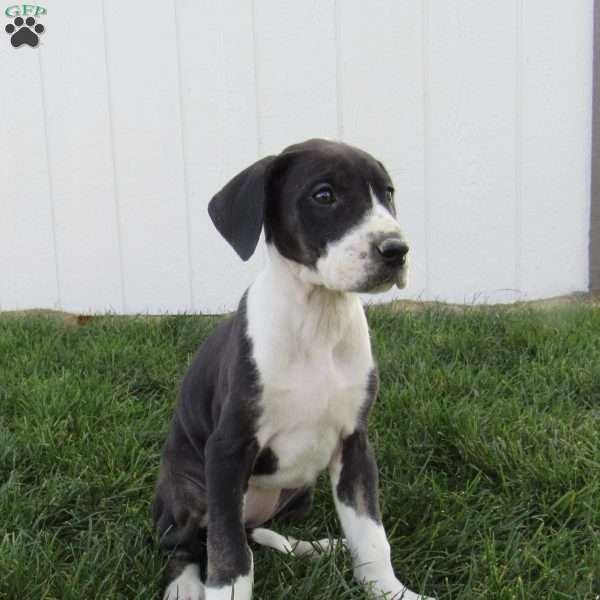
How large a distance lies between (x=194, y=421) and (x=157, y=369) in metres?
1.43

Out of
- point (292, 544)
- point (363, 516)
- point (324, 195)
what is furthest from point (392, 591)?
point (324, 195)

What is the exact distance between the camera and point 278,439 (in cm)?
216

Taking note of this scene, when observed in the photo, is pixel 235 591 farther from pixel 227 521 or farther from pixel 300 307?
pixel 300 307

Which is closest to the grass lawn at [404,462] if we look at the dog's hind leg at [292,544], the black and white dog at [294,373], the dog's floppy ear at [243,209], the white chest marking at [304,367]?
the dog's hind leg at [292,544]

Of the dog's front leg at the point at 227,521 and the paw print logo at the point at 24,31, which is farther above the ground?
the paw print logo at the point at 24,31

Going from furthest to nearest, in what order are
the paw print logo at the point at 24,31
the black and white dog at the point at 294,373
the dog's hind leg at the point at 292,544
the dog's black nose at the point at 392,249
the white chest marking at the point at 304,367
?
the paw print logo at the point at 24,31
the dog's hind leg at the point at 292,544
the white chest marking at the point at 304,367
the black and white dog at the point at 294,373
the dog's black nose at the point at 392,249

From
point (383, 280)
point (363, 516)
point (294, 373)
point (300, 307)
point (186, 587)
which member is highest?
point (383, 280)

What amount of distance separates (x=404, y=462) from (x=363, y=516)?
0.69 metres

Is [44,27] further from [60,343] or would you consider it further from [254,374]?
[254,374]

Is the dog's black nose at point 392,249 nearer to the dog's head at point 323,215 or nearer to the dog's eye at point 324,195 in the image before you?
the dog's head at point 323,215

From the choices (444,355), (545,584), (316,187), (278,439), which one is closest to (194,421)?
(278,439)

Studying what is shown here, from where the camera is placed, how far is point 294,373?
6.93 ft

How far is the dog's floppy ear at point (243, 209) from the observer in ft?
6.61

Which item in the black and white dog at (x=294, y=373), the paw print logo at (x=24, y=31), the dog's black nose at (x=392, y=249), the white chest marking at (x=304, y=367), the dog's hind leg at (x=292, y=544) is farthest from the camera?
the paw print logo at (x=24, y=31)
